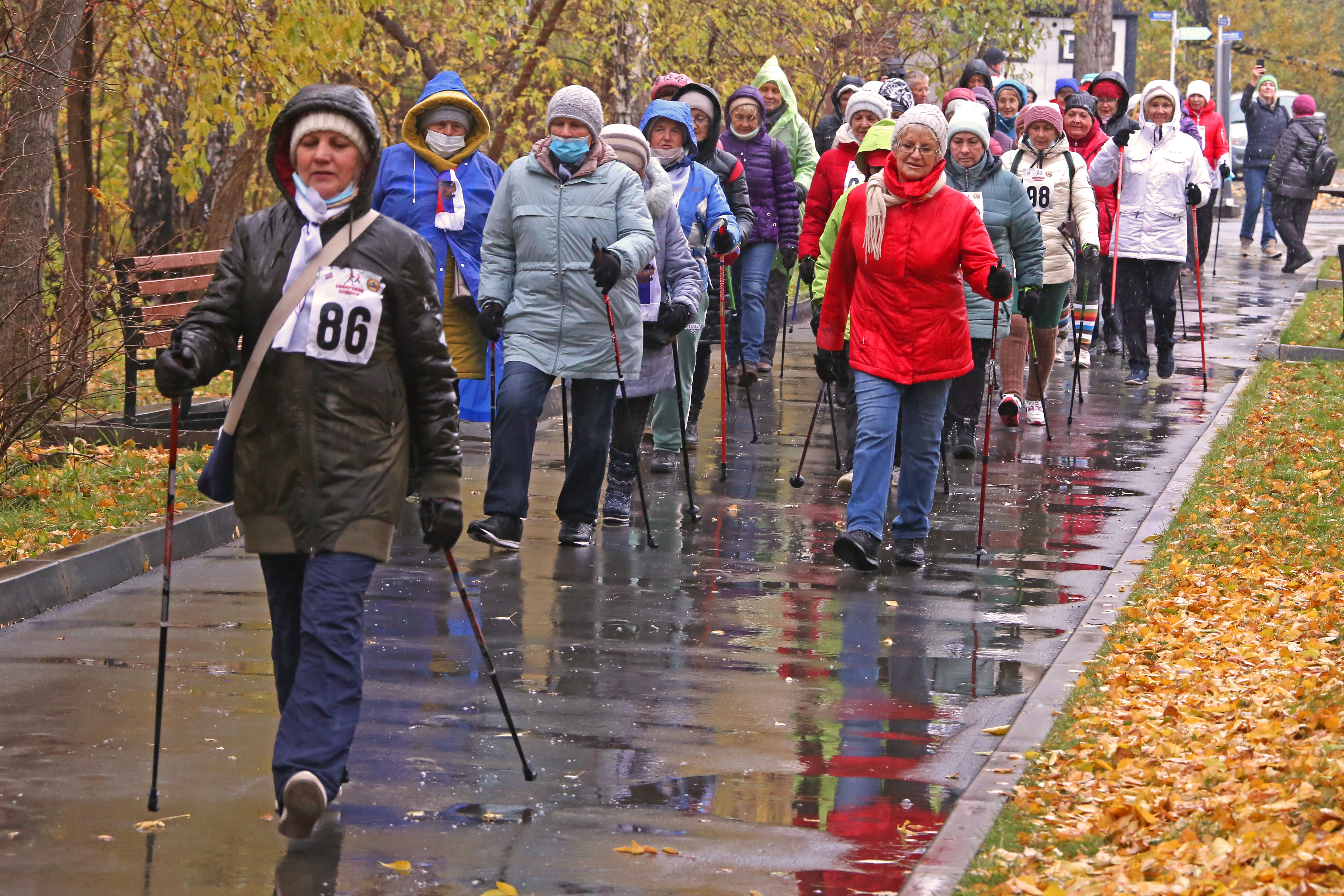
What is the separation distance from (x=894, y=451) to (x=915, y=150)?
1477 millimetres

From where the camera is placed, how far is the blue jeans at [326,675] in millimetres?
4945

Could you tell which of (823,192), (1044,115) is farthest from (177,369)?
(1044,115)

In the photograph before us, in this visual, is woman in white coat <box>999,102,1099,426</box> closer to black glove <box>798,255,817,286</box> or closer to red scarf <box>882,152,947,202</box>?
black glove <box>798,255,817,286</box>

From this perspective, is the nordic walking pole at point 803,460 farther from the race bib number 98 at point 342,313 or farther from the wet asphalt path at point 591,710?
the race bib number 98 at point 342,313

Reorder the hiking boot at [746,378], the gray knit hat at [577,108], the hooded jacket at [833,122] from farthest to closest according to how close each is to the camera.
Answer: the hooded jacket at [833,122] → the hiking boot at [746,378] → the gray knit hat at [577,108]

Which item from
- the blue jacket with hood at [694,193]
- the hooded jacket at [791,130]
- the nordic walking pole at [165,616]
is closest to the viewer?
the nordic walking pole at [165,616]

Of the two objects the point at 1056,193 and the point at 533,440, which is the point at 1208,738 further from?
the point at 1056,193

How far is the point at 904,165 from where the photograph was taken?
854cm

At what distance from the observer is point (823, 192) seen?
12.0 m

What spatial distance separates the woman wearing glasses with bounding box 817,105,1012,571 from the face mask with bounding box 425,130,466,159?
1.96 m

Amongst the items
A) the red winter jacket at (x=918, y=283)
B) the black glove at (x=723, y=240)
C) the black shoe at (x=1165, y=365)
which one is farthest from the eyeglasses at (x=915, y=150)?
the black shoe at (x=1165, y=365)

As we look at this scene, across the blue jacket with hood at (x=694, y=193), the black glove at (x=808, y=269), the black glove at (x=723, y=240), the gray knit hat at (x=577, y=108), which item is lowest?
the black glove at (x=808, y=269)

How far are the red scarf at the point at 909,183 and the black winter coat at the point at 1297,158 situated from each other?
680 inches

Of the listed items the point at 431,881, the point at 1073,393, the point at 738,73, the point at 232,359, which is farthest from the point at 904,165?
the point at 738,73
